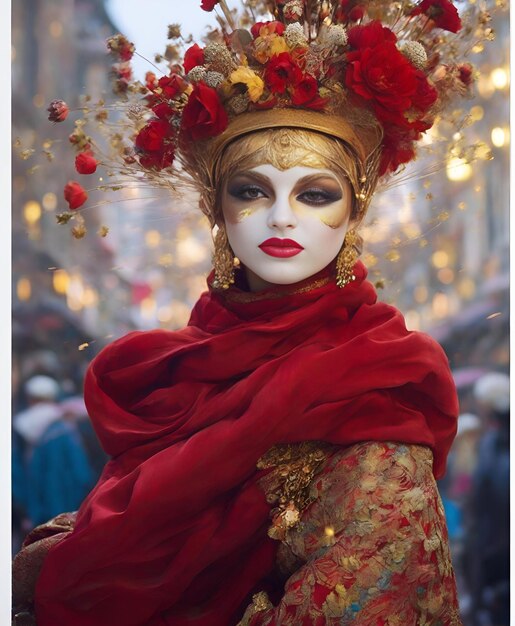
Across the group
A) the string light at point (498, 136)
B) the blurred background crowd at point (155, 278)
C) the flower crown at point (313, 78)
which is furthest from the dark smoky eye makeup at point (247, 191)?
the string light at point (498, 136)

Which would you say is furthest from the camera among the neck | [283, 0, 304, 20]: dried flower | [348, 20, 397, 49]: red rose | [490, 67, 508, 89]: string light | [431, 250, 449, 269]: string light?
[431, 250, 449, 269]: string light

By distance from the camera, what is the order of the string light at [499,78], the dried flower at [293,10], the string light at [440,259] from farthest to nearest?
the string light at [440,259]
the string light at [499,78]
the dried flower at [293,10]

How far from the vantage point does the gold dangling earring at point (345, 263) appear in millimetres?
2064

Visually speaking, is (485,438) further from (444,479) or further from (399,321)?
(399,321)

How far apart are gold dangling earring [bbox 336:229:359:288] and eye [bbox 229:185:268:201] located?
0.64ft

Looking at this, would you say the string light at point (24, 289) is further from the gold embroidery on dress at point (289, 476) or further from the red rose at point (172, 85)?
the gold embroidery on dress at point (289, 476)

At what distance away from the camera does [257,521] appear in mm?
1998

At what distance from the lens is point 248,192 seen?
2.04m

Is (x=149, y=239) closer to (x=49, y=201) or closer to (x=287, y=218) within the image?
(x=49, y=201)

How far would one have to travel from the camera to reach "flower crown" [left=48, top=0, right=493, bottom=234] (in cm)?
196

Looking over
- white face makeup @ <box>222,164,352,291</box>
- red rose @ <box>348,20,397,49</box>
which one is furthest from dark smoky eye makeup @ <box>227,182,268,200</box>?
red rose @ <box>348,20,397,49</box>

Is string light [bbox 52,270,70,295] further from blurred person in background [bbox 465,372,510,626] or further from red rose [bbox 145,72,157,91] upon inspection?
blurred person in background [bbox 465,372,510,626]

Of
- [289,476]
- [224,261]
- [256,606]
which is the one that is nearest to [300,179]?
[224,261]

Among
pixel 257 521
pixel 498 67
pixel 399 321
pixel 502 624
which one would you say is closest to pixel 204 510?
pixel 257 521
